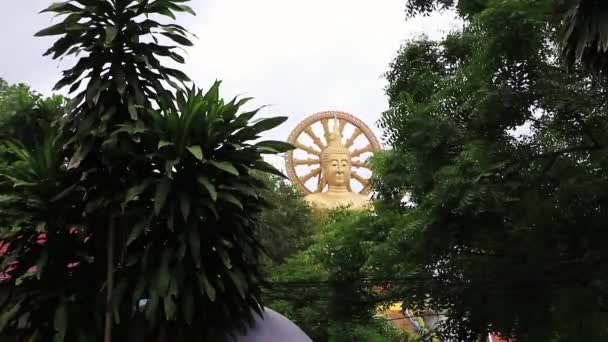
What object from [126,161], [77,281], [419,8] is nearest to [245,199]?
[126,161]

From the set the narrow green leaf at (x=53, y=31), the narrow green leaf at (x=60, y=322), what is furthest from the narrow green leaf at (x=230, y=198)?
the narrow green leaf at (x=53, y=31)

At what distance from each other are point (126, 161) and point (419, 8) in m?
4.92

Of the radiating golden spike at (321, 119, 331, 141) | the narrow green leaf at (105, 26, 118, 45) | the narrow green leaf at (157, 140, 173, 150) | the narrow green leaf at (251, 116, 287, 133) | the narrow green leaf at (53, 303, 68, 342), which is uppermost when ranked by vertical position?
the radiating golden spike at (321, 119, 331, 141)

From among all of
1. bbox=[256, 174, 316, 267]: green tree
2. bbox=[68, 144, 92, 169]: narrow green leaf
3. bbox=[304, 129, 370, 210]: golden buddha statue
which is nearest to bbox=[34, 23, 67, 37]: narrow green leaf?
bbox=[68, 144, 92, 169]: narrow green leaf

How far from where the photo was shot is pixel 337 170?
32.6 meters

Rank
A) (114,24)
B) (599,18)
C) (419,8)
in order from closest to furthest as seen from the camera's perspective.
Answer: (599,18), (114,24), (419,8)

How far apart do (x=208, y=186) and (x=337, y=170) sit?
24.7 meters

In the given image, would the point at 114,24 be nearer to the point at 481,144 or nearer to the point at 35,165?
the point at 35,165

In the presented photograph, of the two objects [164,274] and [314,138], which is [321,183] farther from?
[164,274]

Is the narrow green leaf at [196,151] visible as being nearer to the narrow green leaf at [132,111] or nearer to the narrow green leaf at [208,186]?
the narrow green leaf at [208,186]

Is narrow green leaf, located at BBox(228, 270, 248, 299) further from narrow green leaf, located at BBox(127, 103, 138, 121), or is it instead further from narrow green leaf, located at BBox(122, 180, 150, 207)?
narrow green leaf, located at BBox(127, 103, 138, 121)

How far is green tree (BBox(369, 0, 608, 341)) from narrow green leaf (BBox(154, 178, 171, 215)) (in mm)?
3372

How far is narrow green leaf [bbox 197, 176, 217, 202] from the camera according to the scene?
7.95 m

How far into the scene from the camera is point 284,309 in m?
15.5
